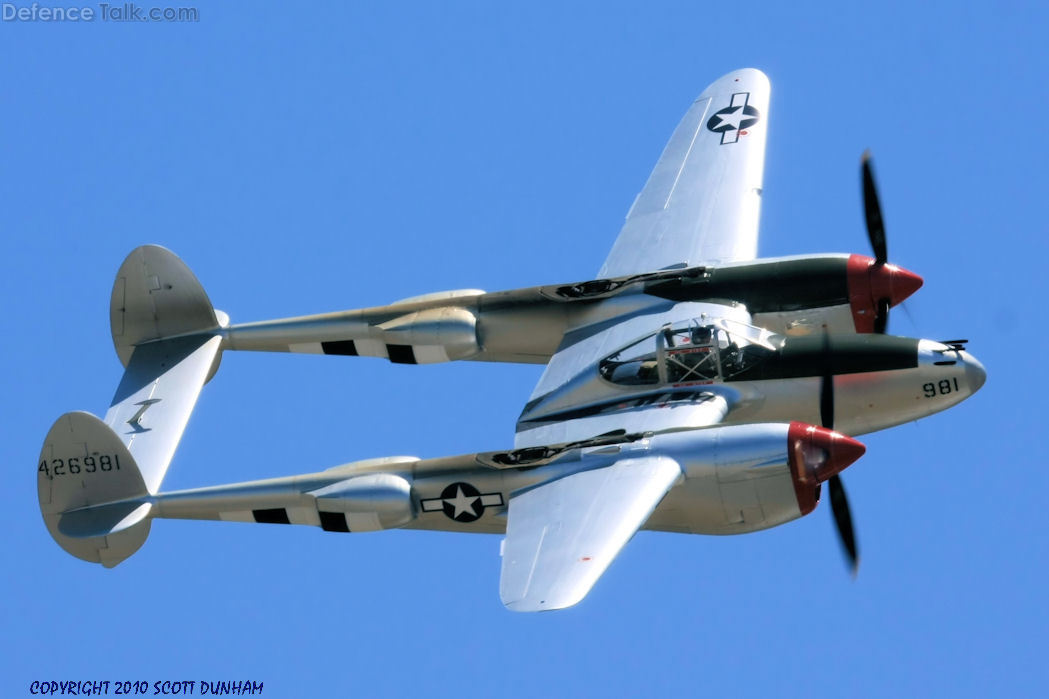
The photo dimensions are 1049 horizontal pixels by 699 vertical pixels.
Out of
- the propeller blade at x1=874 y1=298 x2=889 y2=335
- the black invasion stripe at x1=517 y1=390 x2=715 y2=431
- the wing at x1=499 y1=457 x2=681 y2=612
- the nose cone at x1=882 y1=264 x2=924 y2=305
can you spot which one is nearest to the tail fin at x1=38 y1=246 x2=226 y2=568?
the black invasion stripe at x1=517 y1=390 x2=715 y2=431

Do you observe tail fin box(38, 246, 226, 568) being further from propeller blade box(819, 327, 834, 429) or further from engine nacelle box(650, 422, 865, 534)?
propeller blade box(819, 327, 834, 429)

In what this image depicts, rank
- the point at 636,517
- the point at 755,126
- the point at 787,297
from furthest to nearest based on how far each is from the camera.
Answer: the point at 755,126, the point at 787,297, the point at 636,517

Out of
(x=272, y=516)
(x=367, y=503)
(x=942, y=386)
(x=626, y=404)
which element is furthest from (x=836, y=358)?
(x=272, y=516)

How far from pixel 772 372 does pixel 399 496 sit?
6018mm

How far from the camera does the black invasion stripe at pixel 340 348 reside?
36812 millimetres

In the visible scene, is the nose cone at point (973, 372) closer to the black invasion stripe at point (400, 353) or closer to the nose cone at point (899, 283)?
the nose cone at point (899, 283)

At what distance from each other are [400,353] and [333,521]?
5.57 meters

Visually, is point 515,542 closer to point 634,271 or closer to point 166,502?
point 166,502

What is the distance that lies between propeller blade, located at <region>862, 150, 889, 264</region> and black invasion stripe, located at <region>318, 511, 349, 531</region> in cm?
976

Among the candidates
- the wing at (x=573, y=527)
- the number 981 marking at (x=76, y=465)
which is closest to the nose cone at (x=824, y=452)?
the wing at (x=573, y=527)

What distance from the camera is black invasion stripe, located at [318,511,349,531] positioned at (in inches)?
1243

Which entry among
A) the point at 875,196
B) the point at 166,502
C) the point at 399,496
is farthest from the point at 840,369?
the point at 166,502

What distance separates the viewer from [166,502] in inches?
1276

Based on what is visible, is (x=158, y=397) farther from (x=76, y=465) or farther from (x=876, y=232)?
(x=876, y=232)
